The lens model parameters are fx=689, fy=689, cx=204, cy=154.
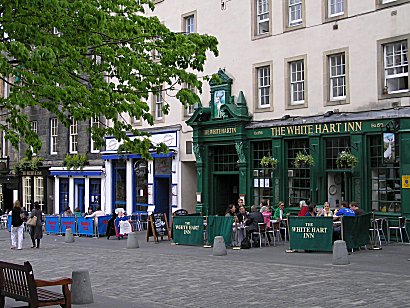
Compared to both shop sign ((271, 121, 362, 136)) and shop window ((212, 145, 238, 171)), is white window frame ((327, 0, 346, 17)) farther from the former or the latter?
shop window ((212, 145, 238, 171))

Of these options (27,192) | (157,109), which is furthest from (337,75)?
(27,192)

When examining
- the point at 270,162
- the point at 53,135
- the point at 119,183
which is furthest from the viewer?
the point at 53,135

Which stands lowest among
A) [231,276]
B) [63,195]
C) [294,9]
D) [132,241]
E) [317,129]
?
[231,276]

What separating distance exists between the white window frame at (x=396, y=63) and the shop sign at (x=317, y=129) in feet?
5.76

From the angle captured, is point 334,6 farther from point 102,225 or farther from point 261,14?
point 102,225

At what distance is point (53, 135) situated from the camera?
41.3 m

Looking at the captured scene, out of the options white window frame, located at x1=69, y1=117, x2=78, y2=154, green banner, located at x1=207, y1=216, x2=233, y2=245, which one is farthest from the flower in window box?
white window frame, located at x1=69, y1=117, x2=78, y2=154

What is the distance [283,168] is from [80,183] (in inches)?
631

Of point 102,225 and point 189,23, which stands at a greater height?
point 189,23

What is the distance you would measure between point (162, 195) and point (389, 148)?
46.8 feet

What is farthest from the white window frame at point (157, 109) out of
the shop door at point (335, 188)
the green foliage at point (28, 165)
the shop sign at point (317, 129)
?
the shop door at point (335, 188)

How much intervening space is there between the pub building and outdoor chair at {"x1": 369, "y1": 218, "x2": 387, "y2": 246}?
506mm

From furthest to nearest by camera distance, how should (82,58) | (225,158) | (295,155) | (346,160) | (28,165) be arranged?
(28,165) < (225,158) < (295,155) < (346,160) < (82,58)

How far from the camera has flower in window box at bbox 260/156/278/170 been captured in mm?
26781
